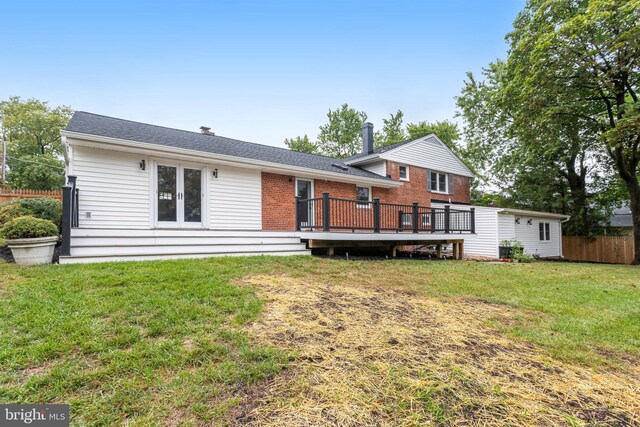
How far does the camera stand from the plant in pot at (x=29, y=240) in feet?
17.5

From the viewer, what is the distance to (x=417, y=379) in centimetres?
226

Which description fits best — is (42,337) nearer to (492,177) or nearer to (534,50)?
(534,50)

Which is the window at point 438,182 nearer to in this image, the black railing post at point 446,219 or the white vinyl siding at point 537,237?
the white vinyl siding at point 537,237

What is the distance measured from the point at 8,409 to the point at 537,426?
3168 millimetres

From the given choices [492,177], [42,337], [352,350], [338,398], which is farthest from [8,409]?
[492,177]

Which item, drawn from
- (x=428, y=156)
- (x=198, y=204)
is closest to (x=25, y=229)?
(x=198, y=204)

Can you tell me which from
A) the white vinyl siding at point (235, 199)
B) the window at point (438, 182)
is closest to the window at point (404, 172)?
the window at point (438, 182)

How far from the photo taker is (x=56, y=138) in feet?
93.9

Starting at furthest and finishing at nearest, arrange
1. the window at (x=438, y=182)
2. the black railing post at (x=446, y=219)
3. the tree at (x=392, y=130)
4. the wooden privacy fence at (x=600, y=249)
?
1. the tree at (x=392, y=130)
2. the wooden privacy fence at (x=600, y=249)
3. the window at (x=438, y=182)
4. the black railing post at (x=446, y=219)

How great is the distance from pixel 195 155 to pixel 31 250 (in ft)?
13.1

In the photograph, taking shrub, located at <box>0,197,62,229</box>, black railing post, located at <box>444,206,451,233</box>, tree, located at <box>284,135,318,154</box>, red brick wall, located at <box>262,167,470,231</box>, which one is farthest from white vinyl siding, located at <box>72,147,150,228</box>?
tree, located at <box>284,135,318,154</box>

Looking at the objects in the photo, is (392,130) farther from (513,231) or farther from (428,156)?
(513,231)

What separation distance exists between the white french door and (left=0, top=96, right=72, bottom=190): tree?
24340mm

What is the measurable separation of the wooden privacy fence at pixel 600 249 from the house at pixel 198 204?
11113 mm
